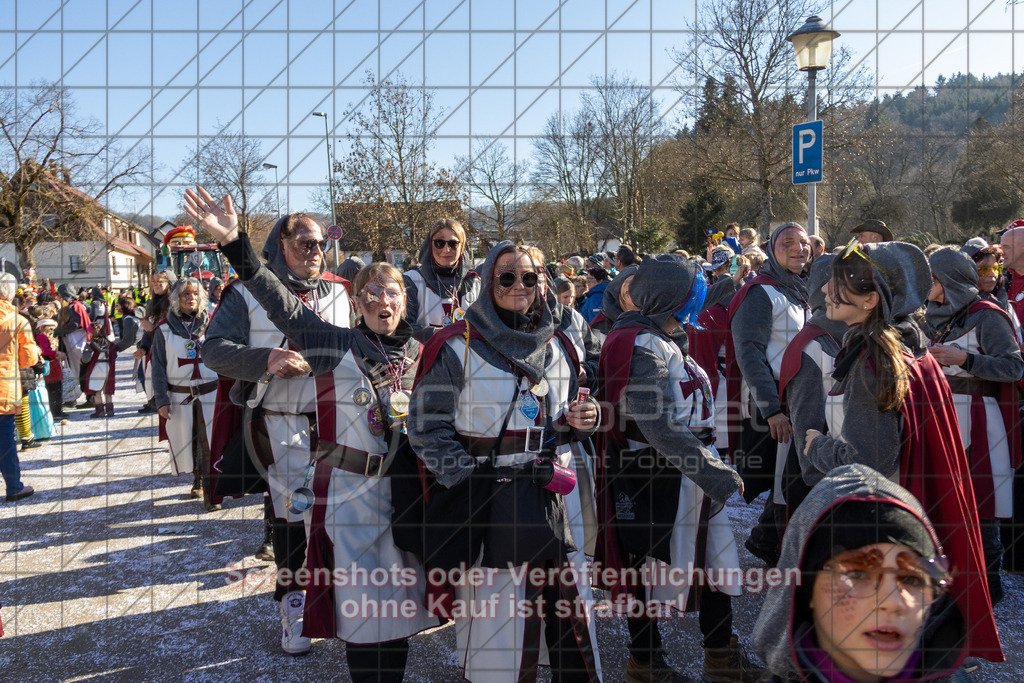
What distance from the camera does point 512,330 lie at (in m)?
2.64

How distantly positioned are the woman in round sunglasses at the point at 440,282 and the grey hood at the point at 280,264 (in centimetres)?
110

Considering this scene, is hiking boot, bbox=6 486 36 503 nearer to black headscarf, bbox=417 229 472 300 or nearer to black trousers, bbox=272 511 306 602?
black trousers, bbox=272 511 306 602

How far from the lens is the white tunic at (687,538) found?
3.13m

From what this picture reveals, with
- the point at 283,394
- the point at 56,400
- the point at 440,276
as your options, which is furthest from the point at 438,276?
the point at 56,400

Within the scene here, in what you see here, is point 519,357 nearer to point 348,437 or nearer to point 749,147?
point 348,437

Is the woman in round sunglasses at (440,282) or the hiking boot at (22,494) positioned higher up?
the woman in round sunglasses at (440,282)

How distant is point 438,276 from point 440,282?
41 mm

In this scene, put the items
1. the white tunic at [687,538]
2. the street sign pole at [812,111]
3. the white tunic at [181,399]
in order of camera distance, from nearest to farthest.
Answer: the white tunic at [687,538] → the white tunic at [181,399] → the street sign pole at [812,111]

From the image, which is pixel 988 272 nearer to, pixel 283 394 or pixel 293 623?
pixel 283 394

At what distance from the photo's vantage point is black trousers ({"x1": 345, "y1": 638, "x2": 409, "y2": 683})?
2.87m

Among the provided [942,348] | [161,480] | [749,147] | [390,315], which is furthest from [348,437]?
[749,147]

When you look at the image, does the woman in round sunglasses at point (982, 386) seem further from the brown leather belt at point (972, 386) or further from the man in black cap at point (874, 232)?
the man in black cap at point (874, 232)

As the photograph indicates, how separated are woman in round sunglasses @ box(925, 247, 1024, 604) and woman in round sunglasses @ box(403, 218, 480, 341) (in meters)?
2.63

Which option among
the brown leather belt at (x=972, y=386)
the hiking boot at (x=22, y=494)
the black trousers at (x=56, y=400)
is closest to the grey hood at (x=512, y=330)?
the brown leather belt at (x=972, y=386)
